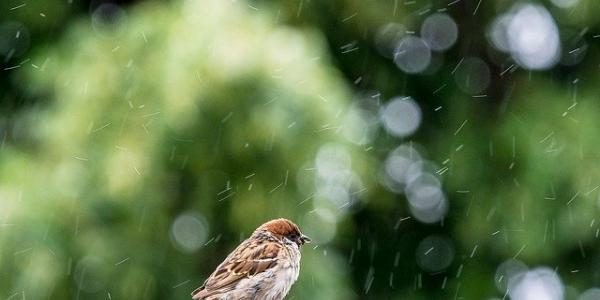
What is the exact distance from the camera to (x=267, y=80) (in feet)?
18.1

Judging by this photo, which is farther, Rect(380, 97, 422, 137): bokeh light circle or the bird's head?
Rect(380, 97, 422, 137): bokeh light circle

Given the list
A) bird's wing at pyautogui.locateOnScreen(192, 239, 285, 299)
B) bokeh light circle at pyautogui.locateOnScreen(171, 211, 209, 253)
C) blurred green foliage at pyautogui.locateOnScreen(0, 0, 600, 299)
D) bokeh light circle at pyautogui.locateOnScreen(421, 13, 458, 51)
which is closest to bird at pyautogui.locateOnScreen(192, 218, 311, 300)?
bird's wing at pyautogui.locateOnScreen(192, 239, 285, 299)

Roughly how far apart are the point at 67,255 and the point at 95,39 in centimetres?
111

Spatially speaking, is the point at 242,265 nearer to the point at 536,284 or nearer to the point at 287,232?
the point at 287,232

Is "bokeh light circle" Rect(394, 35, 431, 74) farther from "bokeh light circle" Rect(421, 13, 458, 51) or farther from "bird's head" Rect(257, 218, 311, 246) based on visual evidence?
"bird's head" Rect(257, 218, 311, 246)

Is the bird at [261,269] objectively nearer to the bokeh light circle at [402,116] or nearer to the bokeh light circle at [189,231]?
the bokeh light circle at [189,231]

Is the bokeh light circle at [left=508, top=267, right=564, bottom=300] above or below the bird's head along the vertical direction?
below

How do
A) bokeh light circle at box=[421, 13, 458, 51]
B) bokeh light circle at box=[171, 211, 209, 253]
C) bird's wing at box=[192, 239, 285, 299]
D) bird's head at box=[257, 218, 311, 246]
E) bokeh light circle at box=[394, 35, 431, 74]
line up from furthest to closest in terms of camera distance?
bokeh light circle at box=[421, 13, 458, 51]
bokeh light circle at box=[394, 35, 431, 74]
bokeh light circle at box=[171, 211, 209, 253]
bird's head at box=[257, 218, 311, 246]
bird's wing at box=[192, 239, 285, 299]

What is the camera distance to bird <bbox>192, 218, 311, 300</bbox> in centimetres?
381

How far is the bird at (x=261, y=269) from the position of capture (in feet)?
12.5

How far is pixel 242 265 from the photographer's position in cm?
400

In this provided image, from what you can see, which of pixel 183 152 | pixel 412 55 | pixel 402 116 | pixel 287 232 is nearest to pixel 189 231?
pixel 183 152

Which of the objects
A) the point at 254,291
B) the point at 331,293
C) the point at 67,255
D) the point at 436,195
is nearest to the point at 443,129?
the point at 436,195

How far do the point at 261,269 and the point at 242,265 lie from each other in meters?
0.06
